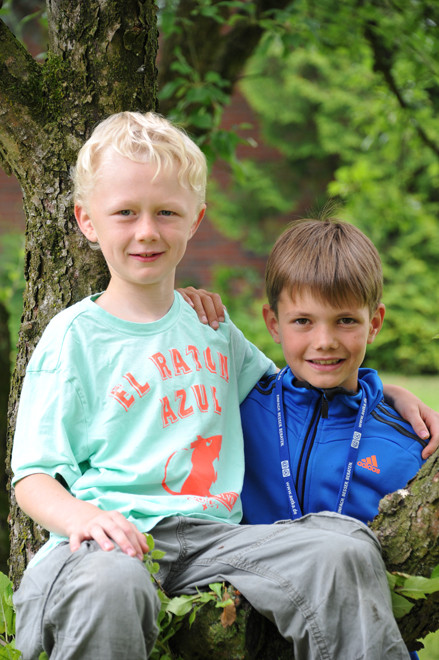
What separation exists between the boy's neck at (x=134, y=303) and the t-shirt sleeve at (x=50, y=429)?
11.6 inches

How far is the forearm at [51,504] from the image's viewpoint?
175 cm

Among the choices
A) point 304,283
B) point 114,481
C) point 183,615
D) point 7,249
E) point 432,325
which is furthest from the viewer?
point 432,325

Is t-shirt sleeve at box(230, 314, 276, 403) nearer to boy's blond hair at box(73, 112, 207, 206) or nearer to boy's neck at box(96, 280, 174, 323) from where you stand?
boy's neck at box(96, 280, 174, 323)

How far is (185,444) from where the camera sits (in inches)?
79.9

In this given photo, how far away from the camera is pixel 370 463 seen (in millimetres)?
2264

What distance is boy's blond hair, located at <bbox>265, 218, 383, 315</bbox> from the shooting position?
90.7 inches

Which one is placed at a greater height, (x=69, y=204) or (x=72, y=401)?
(x=69, y=204)

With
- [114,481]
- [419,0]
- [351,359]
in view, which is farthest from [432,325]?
[114,481]

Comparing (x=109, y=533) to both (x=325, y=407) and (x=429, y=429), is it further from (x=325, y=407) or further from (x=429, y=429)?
(x=429, y=429)

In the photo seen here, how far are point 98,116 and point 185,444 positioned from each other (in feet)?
3.66

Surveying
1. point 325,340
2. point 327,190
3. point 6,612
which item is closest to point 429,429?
point 325,340

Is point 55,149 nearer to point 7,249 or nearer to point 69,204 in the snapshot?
point 69,204

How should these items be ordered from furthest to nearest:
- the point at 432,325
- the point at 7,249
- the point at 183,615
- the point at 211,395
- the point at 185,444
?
the point at 432,325 → the point at 7,249 → the point at 211,395 → the point at 185,444 → the point at 183,615

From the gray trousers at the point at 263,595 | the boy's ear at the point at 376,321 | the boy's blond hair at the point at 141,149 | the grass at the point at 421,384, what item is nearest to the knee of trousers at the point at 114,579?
the gray trousers at the point at 263,595
